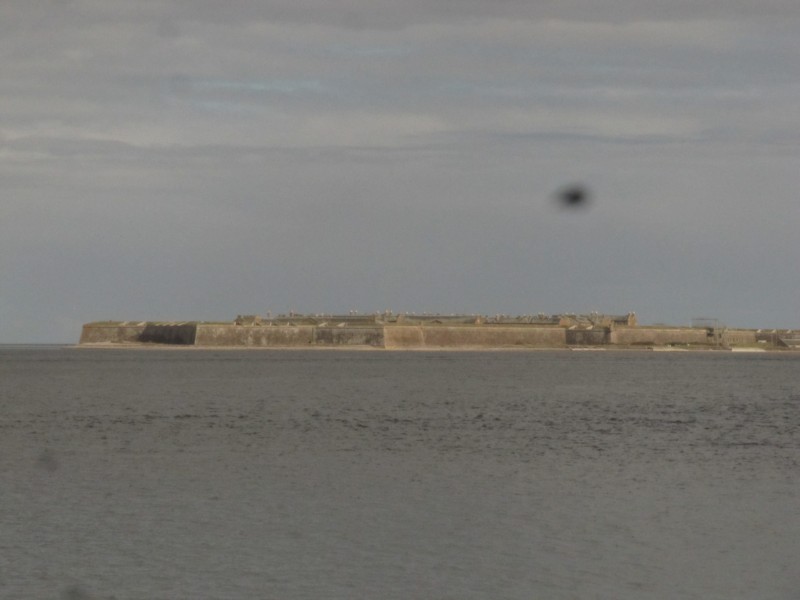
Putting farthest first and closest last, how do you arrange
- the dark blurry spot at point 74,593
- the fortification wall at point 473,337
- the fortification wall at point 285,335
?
1. the fortification wall at point 473,337
2. the fortification wall at point 285,335
3. the dark blurry spot at point 74,593

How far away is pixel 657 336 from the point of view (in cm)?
16012

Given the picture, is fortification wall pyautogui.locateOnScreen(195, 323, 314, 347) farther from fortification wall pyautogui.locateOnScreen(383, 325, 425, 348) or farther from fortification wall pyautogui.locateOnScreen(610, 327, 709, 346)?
fortification wall pyautogui.locateOnScreen(610, 327, 709, 346)

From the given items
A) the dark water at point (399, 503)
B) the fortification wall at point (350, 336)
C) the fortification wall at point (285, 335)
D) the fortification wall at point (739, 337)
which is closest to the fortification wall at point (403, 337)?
the fortification wall at point (350, 336)

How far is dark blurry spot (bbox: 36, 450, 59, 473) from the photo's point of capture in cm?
2983

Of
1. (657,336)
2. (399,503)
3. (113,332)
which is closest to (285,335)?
(113,332)

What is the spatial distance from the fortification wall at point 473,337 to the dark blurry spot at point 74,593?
13088 cm

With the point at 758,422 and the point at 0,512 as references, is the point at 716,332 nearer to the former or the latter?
the point at 758,422

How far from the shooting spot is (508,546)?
20125 mm

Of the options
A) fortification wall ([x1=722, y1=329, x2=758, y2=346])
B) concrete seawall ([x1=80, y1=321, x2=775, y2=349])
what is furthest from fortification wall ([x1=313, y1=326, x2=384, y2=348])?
fortification wall ([x1=722, y1=329, x2=758, y2=346])

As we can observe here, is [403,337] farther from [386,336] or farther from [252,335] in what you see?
[252,335]

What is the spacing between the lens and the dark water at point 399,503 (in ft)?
58.9

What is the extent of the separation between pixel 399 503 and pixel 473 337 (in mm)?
128572

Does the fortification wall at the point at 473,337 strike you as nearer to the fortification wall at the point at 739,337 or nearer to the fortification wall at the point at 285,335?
the fortification wall at the point at 285,335

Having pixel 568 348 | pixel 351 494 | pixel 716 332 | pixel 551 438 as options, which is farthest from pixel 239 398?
pixel 716 332
